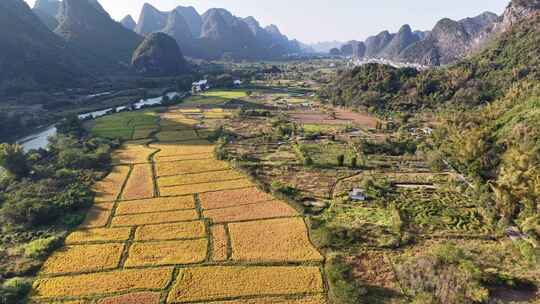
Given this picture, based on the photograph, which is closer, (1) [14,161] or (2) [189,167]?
(1) [14,161]

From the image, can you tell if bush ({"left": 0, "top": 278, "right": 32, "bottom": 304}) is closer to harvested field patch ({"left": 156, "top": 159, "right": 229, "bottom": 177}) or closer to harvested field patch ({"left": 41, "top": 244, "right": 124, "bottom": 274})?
harvested field patch ({"left": 41, "top": 244, "right": 124, "bottom": 274})

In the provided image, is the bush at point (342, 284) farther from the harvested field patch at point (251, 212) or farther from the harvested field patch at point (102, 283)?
the harvested field patch at point (102, 283)

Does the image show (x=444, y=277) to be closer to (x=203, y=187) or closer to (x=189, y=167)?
(x=203, y=187)

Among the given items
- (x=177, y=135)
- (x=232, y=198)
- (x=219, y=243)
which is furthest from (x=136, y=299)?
(x=177, y=135)

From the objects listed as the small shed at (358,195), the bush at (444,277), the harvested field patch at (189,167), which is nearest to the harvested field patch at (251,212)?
the small shed at (358,195)

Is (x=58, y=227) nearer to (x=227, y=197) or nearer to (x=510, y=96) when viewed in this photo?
(x=227, y=197)

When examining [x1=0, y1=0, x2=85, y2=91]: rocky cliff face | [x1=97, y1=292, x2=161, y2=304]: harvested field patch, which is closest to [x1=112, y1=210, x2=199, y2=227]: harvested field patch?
[x1=97, y1=292, x2=161, y2=304]: harvested field patch
